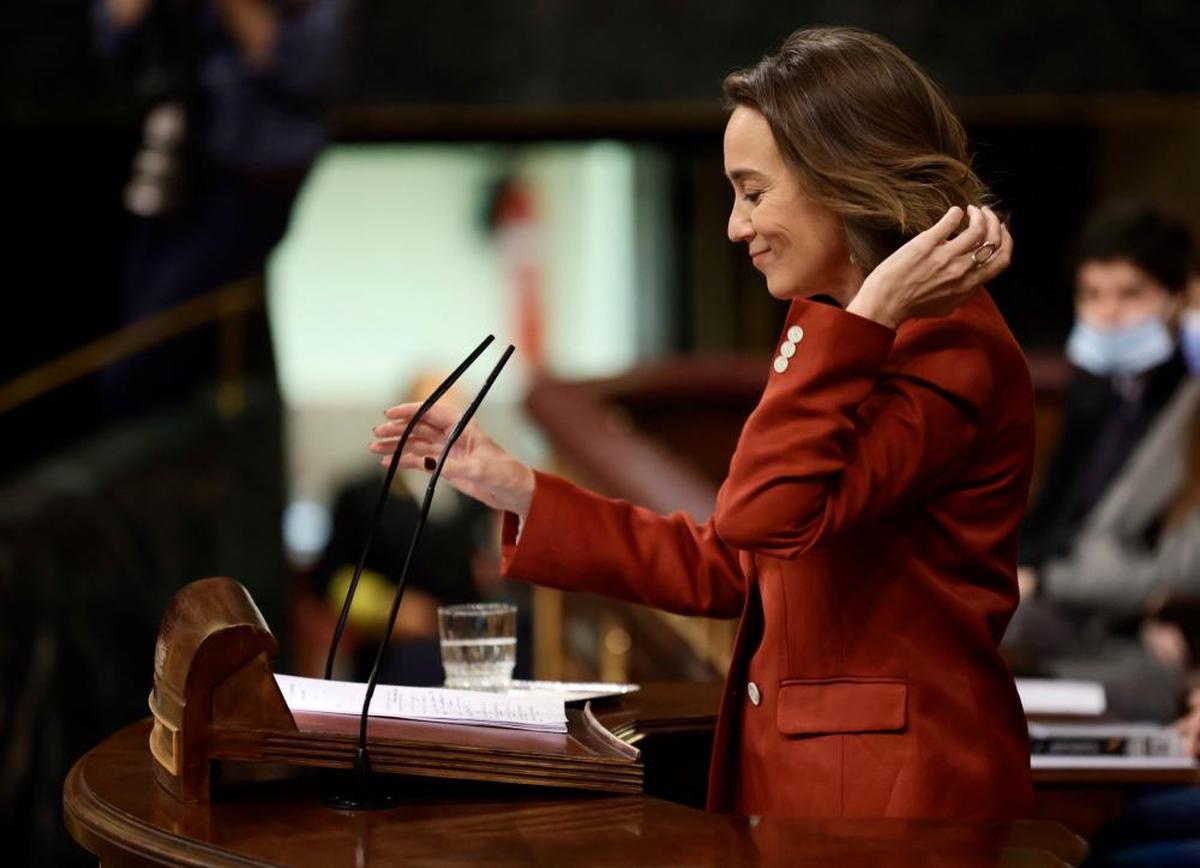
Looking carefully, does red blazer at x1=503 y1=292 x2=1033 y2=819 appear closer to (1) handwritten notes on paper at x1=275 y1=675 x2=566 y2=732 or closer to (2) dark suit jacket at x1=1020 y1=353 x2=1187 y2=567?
(1) handwritten notes on paper at x1=275 y1=675 x2=566 y2=732

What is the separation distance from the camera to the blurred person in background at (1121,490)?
426cm

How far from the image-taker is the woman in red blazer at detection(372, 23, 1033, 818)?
78.8 inches

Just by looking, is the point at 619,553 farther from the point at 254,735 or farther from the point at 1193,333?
the point at 1193,333

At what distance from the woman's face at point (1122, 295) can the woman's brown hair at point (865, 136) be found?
8.47 ft

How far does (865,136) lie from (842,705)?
1.96 feet

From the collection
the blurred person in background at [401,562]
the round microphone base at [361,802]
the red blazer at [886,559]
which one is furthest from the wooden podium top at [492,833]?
the blurred person in background at [401,562]

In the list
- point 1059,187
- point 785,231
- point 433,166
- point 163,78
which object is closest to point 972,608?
point 785,231

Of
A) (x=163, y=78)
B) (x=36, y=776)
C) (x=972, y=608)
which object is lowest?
(x=36, y=776)

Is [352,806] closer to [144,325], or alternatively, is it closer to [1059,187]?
[144,325]

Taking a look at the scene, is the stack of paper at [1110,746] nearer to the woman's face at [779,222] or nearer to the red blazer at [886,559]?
the red blazer at [886,559]

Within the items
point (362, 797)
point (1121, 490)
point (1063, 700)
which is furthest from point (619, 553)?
point (1121, 490)

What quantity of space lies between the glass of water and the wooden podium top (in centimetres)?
39

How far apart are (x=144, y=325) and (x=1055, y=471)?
3735 mm

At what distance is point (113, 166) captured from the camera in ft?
25.7
